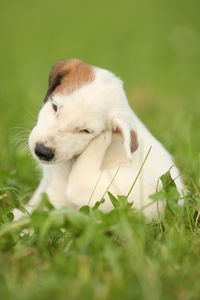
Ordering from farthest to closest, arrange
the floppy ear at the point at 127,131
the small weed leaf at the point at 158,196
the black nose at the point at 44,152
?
1. the black nose at the point at 44,152
2. the floppy ear at the point at 127,131
3. the small weed leaf at the point at 158,196

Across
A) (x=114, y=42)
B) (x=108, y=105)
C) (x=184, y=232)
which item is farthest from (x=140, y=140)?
(x=114, y=42)

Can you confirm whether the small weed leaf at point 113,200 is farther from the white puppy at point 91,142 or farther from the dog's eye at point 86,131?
the dog's eye at point 86,131

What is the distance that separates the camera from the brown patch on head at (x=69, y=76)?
383 centimetres

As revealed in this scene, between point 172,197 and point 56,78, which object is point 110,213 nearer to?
point 172,197

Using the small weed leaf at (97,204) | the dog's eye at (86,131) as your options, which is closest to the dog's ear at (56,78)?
the dog's eye at (86,131)

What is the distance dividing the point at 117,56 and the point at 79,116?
973 centimetres

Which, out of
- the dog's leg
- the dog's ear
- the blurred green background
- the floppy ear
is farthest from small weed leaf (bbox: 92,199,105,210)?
the blurred green background

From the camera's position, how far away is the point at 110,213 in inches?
121

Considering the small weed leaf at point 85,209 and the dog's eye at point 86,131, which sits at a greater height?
the dog's eye at point 86,131

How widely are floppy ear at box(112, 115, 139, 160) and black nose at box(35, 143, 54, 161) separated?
50cm

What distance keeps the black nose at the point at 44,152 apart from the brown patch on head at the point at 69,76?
1.50 feet

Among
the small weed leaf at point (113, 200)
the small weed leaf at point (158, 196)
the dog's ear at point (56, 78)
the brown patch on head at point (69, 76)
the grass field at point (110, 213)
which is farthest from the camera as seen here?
the dog's ear at point (56, 78)

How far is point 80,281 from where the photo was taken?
8.41 feet

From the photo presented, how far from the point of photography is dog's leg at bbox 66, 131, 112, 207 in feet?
12.0
